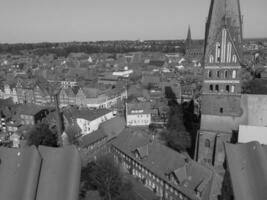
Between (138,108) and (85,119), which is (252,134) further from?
(85,119)

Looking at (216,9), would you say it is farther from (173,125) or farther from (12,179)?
(12,179)

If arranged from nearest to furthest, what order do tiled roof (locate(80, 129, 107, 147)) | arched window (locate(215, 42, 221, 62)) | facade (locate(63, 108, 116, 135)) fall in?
arched window (locate(215, 42, 221, 62)) < tiled roof (locate(80, 129, 107, 147)) < facade (locate(63, 108, 116, 135))

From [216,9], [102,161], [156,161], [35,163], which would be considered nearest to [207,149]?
[156,161]

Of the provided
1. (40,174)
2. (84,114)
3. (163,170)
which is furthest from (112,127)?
(40,174)

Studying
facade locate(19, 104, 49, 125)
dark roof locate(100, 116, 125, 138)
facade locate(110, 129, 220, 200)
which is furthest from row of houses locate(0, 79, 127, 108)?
facade locate(110, 129, 220, 200)

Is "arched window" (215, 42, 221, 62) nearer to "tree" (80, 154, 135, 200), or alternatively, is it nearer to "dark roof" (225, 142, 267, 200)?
"tree" (80, 154, 135, 200)

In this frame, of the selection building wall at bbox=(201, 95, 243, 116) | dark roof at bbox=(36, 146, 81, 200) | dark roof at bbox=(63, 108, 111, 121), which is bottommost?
dark roof at bbox=(63, 108, 111, 121)
